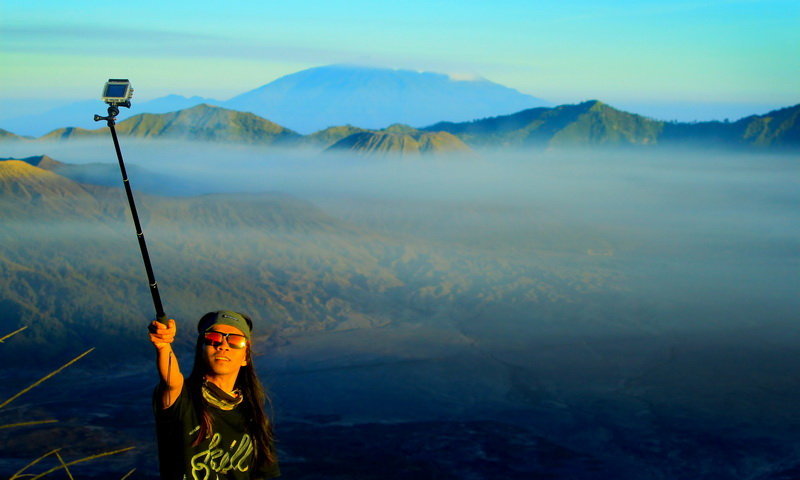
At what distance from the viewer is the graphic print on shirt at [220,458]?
4402 millimetres

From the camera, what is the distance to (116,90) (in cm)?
448

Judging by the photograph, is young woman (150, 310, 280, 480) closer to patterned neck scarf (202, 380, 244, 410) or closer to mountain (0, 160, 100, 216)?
patterned neck scarf (202, 380, 244, 410)

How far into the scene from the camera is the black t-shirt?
4.32 meters

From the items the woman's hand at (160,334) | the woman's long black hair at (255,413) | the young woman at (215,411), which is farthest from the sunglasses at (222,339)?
the woman's hand at (160,334)

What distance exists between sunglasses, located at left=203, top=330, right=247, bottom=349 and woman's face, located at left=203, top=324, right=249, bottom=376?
0.01 m

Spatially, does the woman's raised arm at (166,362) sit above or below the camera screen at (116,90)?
below

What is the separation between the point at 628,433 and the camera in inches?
2936

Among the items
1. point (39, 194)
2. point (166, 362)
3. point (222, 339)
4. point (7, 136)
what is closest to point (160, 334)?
point (166, 362)

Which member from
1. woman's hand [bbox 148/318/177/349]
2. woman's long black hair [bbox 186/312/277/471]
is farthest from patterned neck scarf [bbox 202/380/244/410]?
woman's hand [bbox 148/318/177/349]

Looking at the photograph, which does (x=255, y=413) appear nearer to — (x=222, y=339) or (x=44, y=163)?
(x=222, y=339)

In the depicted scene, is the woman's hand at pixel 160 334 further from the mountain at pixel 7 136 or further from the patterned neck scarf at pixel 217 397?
the mountain at pixel 7 136

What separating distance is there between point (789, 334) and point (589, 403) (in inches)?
1833

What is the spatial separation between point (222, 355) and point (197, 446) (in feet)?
1.62

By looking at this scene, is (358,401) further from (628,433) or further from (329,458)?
(628,433)
